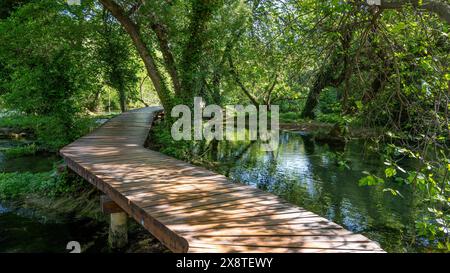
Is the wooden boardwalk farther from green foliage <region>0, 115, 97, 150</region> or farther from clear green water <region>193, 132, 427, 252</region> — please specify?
green foliage <region>0, 115, 97, 150</region>

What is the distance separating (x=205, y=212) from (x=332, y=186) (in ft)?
23.5

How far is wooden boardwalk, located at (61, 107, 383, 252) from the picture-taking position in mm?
3598

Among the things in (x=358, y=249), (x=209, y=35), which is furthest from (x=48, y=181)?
(x=358, y=249)

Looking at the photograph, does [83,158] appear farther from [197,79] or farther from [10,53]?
[10,53]

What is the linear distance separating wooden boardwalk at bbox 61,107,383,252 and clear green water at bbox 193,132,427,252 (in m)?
1.64

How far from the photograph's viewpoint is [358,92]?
676 cm

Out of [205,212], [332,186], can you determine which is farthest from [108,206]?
[332,186]

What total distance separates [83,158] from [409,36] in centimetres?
623

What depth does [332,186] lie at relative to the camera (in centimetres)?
1070

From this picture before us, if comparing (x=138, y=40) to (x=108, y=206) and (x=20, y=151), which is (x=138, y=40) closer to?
(x=20, y=151)

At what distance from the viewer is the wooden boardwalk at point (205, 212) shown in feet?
11.8

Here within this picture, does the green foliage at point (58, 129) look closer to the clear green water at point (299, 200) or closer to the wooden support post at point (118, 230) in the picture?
the clear green water at point (299, 200)

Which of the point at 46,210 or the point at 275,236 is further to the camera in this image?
the point at 46,210

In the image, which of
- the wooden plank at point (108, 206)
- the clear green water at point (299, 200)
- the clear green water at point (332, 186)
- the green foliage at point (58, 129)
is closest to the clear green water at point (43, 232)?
the clear green water at point (299, 200)
